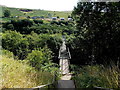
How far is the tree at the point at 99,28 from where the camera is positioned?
137 inches

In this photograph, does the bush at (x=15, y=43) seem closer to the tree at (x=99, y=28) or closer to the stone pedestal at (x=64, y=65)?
the stone pedestal at (x=64, y=65)

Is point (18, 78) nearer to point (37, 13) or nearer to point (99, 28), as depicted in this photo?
point (37, 13)

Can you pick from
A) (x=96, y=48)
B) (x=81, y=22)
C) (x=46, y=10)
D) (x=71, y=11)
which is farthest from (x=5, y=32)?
(x=96, y=48)

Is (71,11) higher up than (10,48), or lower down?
higher up

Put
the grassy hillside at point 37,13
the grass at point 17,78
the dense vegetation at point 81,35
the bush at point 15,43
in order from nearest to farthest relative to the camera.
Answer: the grass at point 17,78 → the grassy hillside at point 37,13 → the dense vegetation at point 81,35 → the bush at point 15,43

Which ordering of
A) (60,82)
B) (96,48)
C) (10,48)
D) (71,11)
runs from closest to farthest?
(60,82), (71,11), (96,48), (10,48)

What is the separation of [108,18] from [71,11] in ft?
3.35

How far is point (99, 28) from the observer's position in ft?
12.1

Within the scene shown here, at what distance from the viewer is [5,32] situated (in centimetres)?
388

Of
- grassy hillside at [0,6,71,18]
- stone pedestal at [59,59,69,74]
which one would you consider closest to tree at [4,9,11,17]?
grassy hillside at [0,6,71,18]

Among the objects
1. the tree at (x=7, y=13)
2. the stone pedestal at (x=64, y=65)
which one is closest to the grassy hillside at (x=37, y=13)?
the tree at (x=7, y=13)

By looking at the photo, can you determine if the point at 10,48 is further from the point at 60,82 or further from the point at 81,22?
the point at 81,22

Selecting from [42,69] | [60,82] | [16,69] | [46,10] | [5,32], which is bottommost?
[60,82]

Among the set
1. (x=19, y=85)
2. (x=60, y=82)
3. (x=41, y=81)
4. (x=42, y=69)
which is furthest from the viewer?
(x=42, y=69)
